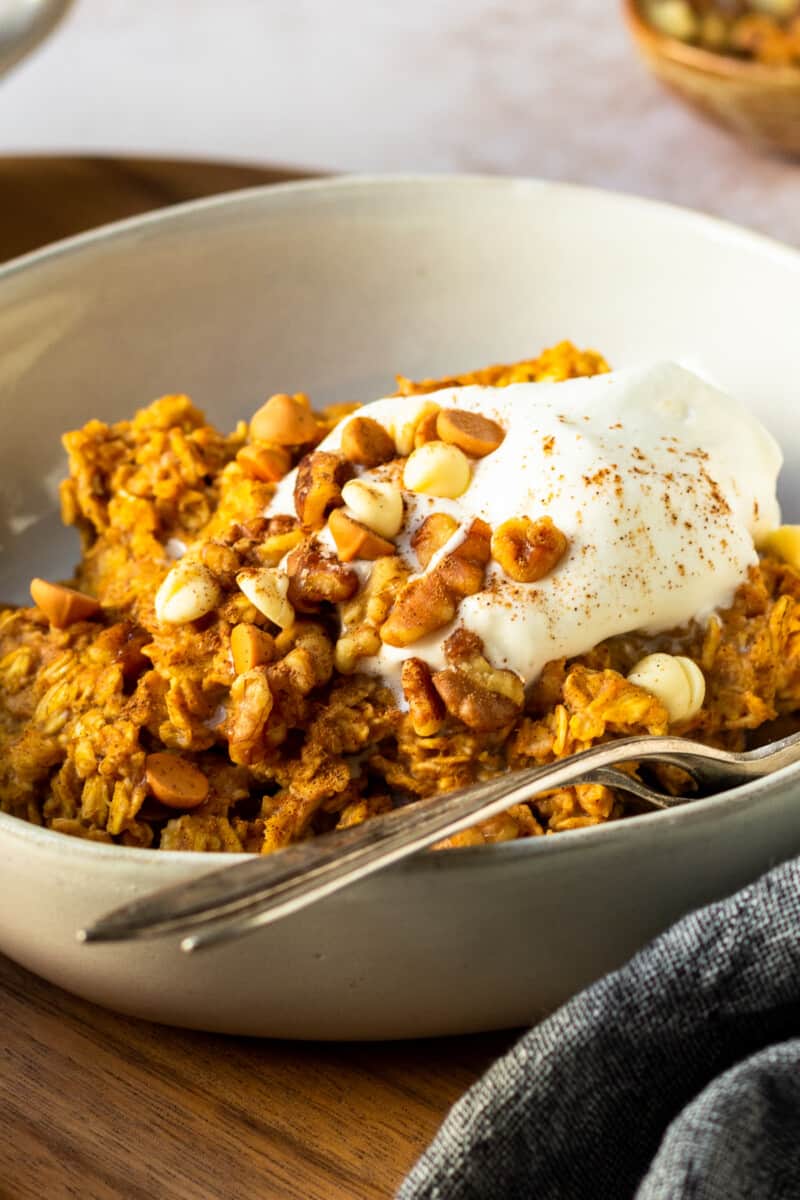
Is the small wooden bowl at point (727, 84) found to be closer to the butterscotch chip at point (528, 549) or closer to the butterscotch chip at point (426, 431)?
the butterscotch chip at point (426, 431)

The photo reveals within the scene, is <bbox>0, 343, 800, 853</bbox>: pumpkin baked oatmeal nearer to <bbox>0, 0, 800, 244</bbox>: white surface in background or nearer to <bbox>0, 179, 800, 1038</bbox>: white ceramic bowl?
<bbox>0, 179, 800, 1038</bbox>: white ceramic bowl

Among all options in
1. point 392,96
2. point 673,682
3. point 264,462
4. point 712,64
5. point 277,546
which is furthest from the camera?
point 392,96

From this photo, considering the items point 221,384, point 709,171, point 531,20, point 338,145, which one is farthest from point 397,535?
point 531,20

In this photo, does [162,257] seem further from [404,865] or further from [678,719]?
[404,865]

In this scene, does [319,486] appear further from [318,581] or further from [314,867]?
[314,867]

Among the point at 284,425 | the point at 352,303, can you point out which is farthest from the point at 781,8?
the point at 284,425

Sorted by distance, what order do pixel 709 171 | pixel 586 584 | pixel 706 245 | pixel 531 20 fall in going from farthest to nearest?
1. pixel 531 20
2. pixel 709 171
3. pixel 706 245
4. pixel 586 584
